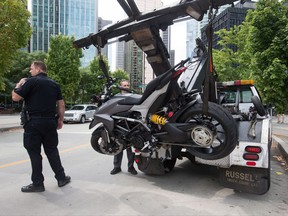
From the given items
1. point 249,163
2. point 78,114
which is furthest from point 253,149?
point 78,114

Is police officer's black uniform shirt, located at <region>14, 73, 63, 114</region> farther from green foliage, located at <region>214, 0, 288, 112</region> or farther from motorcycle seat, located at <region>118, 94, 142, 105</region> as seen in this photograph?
green foliage, located at <region>214, 0, 288, 112</region>

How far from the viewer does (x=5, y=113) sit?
119 feet

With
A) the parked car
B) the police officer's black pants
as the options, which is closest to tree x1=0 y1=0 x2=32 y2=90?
the parked car

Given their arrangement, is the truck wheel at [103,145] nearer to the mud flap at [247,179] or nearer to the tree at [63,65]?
the mud flap at [247,179]

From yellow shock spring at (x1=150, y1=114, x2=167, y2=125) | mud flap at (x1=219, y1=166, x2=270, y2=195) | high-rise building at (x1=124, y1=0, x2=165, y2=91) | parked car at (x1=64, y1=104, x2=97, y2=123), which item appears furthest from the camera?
parked car at (x1=64, y1=104, x2=97, y2=123)

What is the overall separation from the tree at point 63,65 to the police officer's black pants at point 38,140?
23074mm

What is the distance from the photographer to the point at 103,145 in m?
4.93

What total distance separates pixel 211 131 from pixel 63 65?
1003 inches

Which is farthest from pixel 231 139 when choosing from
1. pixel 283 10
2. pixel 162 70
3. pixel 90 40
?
pixel 283 10

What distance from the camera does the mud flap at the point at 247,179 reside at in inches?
161

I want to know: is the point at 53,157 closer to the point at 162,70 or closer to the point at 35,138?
the point at 35,138

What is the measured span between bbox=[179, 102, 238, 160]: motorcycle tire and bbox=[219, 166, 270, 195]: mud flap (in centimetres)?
50

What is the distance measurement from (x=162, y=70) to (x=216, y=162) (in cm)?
173

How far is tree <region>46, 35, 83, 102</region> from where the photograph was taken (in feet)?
89.0
